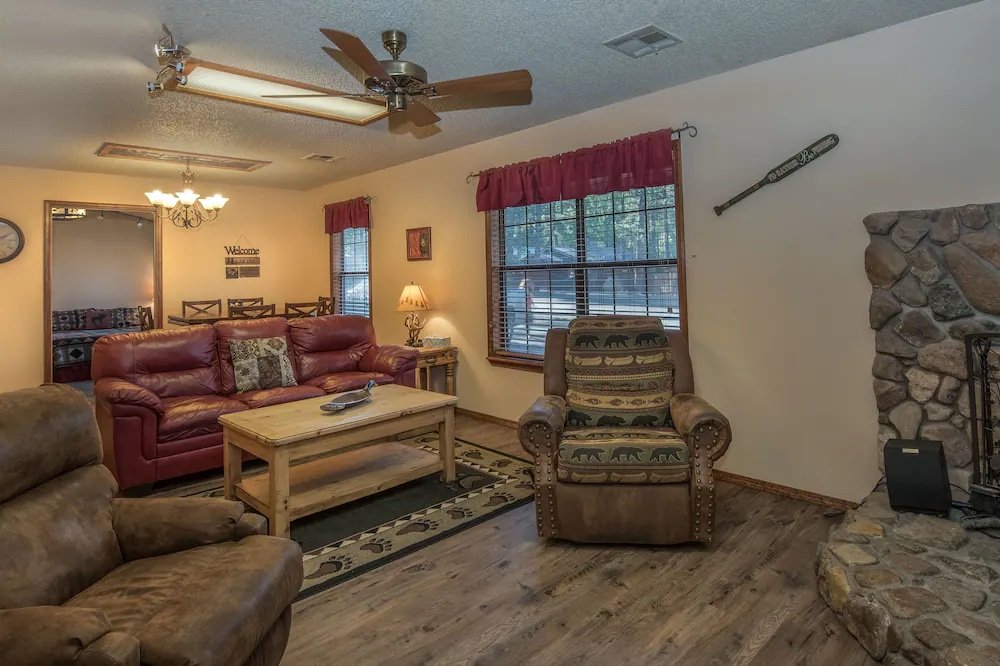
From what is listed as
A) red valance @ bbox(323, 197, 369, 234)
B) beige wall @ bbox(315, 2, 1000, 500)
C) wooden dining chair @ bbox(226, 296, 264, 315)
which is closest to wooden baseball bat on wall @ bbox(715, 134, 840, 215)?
beige wall @ bbox(315, 2, 1000, 500)

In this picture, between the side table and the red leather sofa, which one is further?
the side table

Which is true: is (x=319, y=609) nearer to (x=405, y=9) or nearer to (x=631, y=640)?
(x=631, y=640)

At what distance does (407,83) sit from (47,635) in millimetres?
2356

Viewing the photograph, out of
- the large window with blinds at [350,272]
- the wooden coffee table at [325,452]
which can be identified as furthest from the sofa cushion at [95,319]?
the wooden coffee table at [325,452]

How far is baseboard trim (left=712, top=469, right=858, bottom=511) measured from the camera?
3.05m

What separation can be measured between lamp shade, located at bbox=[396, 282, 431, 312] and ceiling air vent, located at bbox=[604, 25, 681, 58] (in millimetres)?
2917

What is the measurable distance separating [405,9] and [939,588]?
319 cm

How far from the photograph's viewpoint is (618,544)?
8.84ft

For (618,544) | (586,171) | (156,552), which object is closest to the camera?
(156,552)

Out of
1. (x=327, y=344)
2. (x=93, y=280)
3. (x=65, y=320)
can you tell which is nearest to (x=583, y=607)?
(x=327, y=344)

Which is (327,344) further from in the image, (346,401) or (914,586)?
(914,586)

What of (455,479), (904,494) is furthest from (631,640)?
(455,479)

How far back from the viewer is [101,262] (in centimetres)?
880

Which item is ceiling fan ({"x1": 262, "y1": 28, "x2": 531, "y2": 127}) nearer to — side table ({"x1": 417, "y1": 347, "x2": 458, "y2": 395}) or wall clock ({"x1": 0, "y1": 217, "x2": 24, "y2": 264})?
side table ({"x1": 417, "y1": 347, "x2": 458, "y2": 395})
